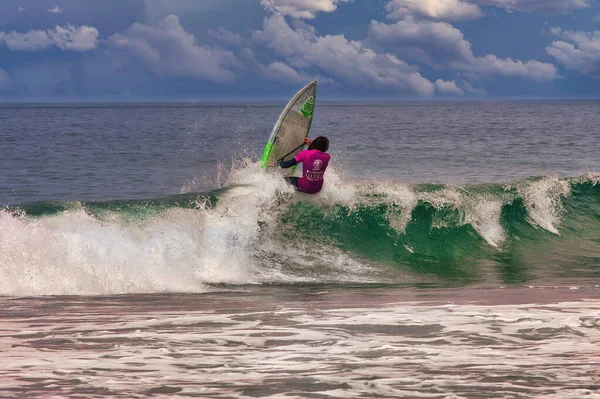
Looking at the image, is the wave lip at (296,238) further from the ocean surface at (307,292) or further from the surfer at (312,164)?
the surfer at (312,164)

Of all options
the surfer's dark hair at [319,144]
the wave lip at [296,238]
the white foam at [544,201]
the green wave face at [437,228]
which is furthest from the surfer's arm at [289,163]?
the white foam at [544,201]

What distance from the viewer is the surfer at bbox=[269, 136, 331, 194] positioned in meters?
12.6

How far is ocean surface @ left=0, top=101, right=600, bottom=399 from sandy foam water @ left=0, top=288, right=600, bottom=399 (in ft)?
0.08

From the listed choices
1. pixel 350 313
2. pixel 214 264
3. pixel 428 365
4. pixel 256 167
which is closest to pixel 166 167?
pixel 256 167

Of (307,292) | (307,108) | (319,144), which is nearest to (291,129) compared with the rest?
(307,108)

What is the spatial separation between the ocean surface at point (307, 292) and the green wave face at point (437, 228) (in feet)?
0.15

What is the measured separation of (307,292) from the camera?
34.4ft

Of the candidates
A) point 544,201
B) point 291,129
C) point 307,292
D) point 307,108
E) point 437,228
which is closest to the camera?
point 307,292

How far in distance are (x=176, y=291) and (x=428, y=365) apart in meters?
4.70

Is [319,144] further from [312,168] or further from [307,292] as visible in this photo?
[307,292]

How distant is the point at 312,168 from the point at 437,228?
135 inches

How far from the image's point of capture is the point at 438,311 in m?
8.77

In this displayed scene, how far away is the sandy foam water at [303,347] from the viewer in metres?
6.05

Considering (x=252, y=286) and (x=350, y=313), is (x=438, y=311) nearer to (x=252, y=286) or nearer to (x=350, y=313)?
(x=350, y=313)
